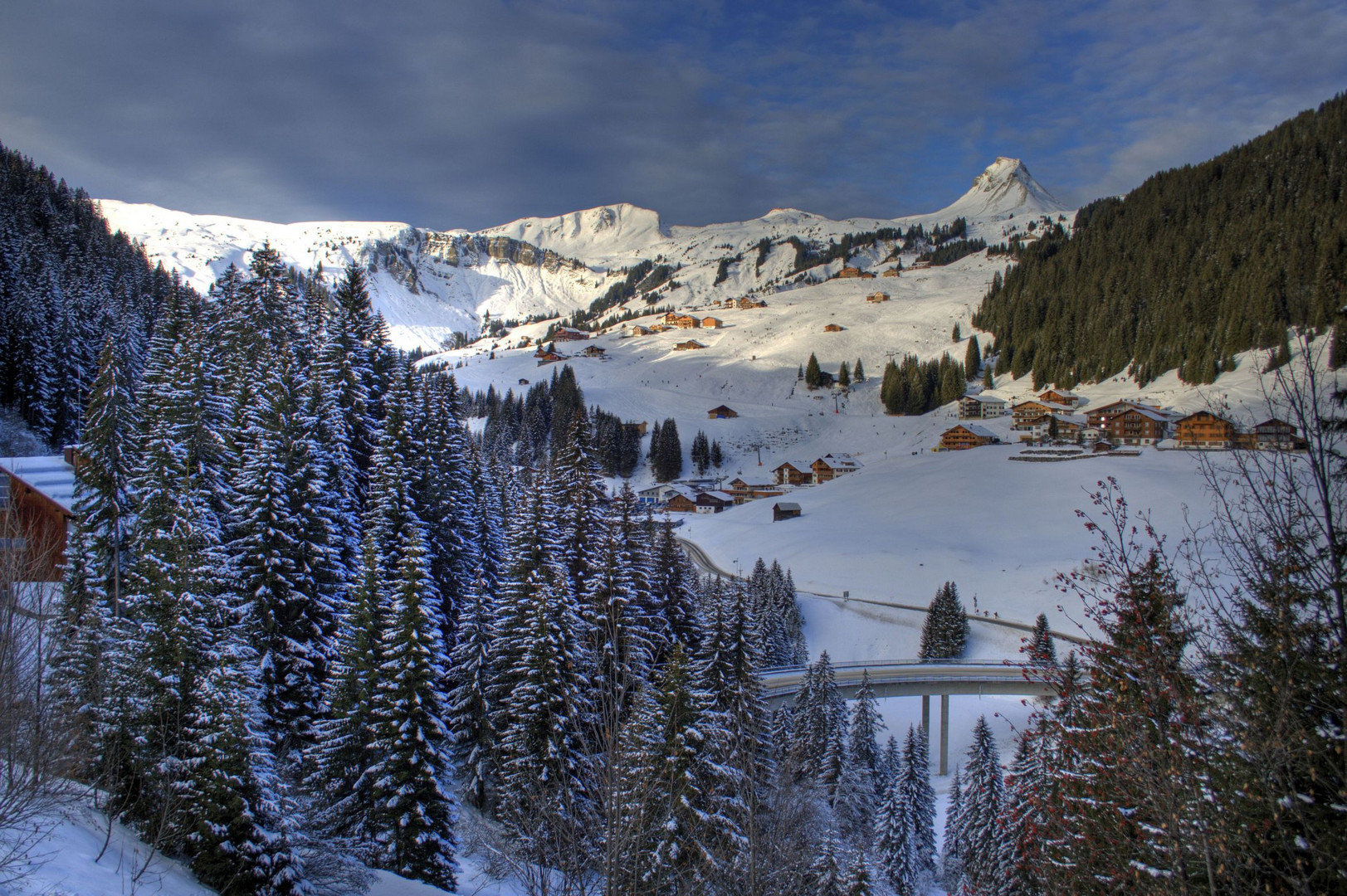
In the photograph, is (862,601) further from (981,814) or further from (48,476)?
(48,476)

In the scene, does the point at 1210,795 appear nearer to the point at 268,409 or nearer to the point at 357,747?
the point at 357,747

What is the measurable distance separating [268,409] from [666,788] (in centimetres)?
2031

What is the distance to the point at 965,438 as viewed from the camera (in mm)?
95625

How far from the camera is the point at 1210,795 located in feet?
20.4

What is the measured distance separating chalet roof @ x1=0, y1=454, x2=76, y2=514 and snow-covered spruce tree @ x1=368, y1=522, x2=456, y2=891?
24.9 meters

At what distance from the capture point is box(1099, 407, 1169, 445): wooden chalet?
8200cm

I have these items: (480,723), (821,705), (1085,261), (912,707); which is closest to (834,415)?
(1085,261)

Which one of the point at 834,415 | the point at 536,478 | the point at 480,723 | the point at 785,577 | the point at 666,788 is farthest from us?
the point at 834,415

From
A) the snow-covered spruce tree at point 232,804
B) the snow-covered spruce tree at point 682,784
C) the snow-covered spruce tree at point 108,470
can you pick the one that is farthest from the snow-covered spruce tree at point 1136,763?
the snow-covered spruce tree at point 108,470

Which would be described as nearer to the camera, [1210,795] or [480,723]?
[1210,795]

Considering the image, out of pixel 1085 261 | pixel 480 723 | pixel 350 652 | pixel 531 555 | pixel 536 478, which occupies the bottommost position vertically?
pixel 480 723

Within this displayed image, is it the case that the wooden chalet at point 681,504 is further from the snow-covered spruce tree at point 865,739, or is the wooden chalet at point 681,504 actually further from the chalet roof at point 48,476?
the chalet roof at point 48,476

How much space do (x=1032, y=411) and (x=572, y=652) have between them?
98.2 meters

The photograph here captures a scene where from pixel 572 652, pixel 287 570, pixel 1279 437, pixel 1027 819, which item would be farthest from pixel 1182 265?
pixel 287 570
